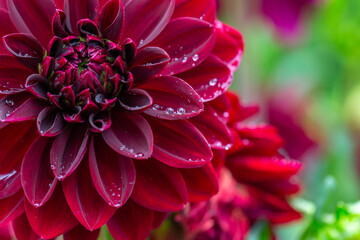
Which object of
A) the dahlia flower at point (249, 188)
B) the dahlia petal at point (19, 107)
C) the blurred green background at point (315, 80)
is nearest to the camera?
the dahlia petal at point (19, 107)

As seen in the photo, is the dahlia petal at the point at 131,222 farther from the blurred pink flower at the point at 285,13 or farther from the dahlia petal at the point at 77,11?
the blurred pink flower at the point at 285,13

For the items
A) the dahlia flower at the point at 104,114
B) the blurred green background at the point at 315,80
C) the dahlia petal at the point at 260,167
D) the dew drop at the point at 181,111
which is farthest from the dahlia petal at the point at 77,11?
the blurred green background at the point at 315,80

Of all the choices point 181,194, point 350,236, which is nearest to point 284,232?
point 350,236

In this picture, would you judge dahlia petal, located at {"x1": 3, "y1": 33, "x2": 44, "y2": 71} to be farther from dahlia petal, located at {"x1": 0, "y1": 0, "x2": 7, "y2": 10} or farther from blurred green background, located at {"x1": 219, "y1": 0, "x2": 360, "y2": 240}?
blurred green background, located at {"x1": 219, "y1": 0, "x2": 360, "y2": 240}

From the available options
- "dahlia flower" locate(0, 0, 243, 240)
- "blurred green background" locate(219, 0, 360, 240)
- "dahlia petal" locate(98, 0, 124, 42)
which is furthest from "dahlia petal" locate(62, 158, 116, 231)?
"blurred green background" locate(219, 0, 360, 240)

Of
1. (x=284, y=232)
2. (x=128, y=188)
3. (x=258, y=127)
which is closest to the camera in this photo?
(x=128, y=188)

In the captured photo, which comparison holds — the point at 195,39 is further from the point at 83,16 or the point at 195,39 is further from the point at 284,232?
the point at 284,232
